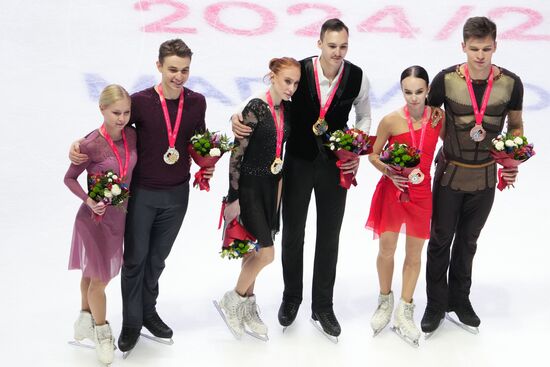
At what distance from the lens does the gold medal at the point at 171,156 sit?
6102mm

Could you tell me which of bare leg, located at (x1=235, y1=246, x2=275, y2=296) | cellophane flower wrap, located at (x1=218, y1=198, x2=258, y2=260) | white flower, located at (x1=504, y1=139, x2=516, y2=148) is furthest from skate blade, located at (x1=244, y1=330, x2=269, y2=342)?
white flower, located at (x1=504, y1=139, x2=516, y2=148)

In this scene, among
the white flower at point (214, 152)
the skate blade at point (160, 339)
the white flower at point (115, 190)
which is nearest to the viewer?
the white flower at point (115, 190)

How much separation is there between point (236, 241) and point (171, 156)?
730 millimetres

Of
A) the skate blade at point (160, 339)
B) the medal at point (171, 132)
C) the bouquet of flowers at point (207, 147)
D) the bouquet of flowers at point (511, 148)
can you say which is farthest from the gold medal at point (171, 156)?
the bouquet of flowers at point (511, 148)

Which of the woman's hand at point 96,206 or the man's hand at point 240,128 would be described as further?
the man's hand at point 240,128

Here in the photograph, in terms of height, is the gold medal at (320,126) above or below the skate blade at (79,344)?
above

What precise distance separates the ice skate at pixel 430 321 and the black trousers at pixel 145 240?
1880mm

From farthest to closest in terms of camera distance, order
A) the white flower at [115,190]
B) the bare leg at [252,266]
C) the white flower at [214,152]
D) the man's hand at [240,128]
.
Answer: the bare leg at [252,266] → the man's hand at [240,128] → the white flower at [214,152] → the white flower at [115,190]

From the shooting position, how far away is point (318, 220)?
670 centimetres

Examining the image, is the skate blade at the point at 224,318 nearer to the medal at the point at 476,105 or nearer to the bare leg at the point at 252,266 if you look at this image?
the bare leg at the point at 252,266

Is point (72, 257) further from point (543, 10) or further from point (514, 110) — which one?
point (543, 10)

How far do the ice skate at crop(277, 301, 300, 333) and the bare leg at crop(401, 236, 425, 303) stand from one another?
0.77 meters

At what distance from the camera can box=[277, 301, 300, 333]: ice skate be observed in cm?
684

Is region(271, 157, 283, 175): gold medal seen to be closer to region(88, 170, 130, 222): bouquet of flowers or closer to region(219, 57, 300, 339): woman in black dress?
region(219, 57, 300, 339): woman in black dress
